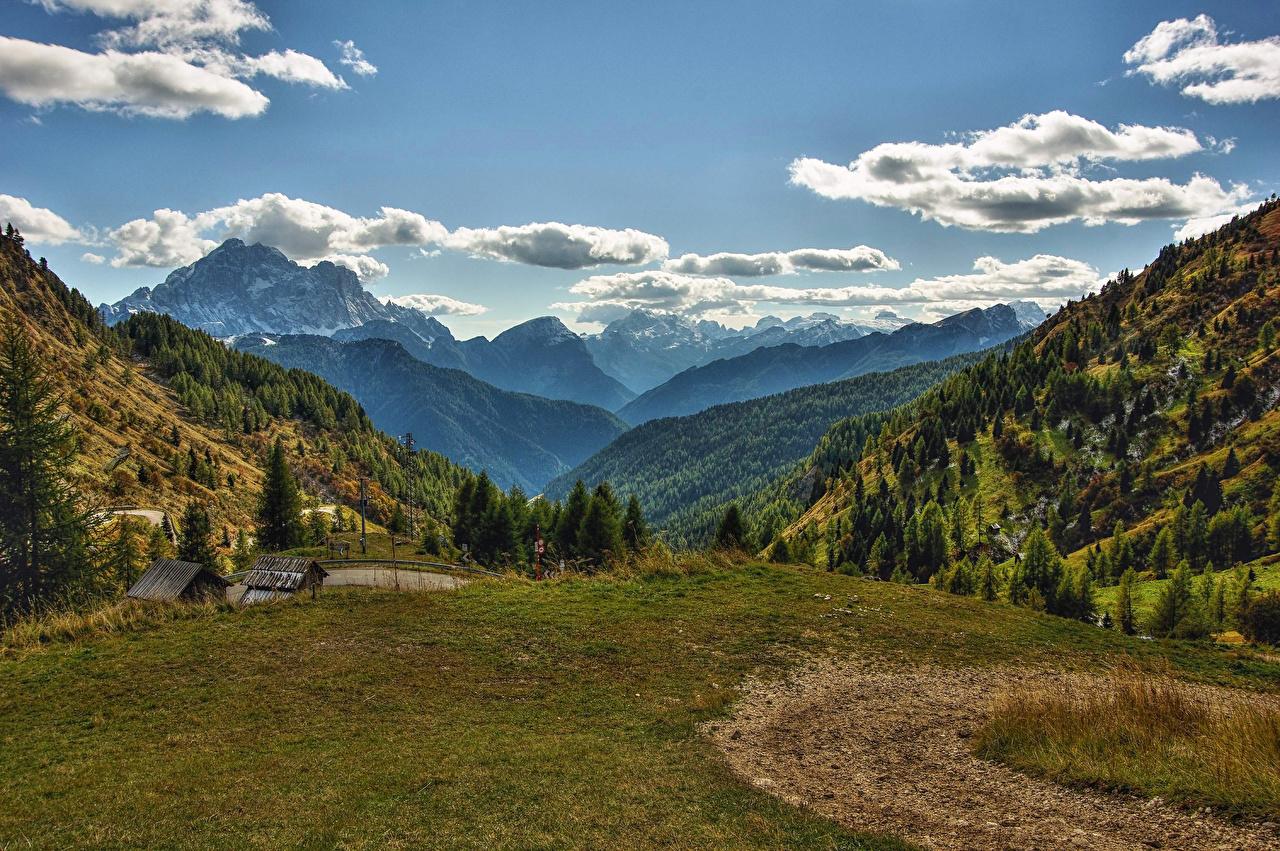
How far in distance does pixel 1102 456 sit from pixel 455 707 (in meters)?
163

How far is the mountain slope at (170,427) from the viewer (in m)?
101

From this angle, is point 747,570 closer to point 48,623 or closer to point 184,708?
point 184,708

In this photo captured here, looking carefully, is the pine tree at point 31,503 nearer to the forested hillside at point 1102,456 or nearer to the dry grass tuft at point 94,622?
the dry grass tuft at point 94,622

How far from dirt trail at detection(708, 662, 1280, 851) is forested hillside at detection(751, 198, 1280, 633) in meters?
60.7

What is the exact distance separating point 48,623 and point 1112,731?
2666cm

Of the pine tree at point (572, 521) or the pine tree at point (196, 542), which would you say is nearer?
the pine tree at point (196, 542)

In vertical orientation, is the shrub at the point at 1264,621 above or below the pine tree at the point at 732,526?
below

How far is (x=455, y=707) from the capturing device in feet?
46.6

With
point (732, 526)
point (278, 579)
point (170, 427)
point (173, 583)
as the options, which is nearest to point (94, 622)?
point (278, 579)

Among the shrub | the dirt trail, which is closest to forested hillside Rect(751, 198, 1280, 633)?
the shrub

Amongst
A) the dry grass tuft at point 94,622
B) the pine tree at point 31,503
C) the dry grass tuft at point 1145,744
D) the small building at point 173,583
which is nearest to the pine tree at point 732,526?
the small building at point 173,583

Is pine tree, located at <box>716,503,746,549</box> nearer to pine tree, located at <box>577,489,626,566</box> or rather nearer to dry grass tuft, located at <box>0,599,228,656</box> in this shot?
pine tree, located at <box>577,489,626,566</box>

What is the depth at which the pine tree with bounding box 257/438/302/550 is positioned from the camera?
74.0m

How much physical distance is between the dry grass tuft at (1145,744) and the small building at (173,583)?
3604 centimetres
